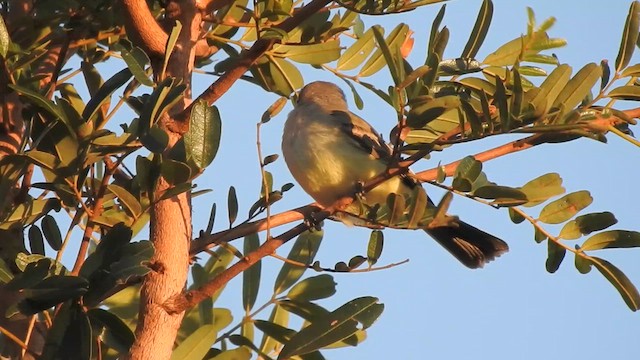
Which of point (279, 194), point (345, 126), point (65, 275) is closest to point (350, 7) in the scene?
point (279, 194)

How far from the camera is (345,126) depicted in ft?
15.1

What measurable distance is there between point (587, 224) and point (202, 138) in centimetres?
108

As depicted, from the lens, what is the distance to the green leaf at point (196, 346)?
2812 millimetres

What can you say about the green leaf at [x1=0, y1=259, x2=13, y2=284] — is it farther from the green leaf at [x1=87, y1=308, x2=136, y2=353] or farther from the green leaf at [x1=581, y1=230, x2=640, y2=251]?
the green leaf at [x1=581, y1=230, x2=640, y2=251]

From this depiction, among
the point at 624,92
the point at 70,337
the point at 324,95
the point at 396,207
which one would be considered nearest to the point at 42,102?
the point at 70,337

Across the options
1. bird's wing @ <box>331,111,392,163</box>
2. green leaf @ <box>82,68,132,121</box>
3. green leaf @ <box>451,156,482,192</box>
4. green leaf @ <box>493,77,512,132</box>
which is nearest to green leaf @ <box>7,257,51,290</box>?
green leaf @ <box>82,68,132,121</box>

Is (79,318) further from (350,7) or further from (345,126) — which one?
(345,126)

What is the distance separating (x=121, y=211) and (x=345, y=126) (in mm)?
1694

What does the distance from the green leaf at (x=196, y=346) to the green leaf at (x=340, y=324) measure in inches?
9.4

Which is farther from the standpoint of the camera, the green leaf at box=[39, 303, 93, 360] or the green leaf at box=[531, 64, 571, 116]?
the green leaf at box=[531, 64, 571, 116]

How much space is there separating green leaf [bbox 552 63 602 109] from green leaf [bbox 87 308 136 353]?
1223mm

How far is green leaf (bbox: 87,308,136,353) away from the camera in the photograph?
2.48 metres

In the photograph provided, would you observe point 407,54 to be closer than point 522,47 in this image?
No

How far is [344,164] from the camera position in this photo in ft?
14.3
